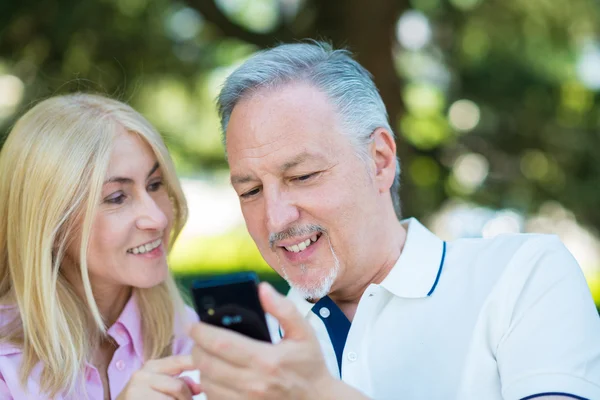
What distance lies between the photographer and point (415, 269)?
7.77 feet

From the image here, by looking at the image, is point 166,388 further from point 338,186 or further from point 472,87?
point 472,87

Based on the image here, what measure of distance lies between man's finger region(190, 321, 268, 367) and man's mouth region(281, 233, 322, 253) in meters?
0.73

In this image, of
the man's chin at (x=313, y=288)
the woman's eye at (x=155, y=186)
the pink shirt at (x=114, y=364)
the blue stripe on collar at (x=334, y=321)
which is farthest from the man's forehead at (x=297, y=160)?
the pink shirt at (x=114, y=364)

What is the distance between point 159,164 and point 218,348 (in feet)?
4.86

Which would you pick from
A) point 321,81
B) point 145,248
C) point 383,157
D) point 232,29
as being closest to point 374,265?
point 383,157

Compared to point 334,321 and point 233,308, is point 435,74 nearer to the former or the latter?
point 334,321

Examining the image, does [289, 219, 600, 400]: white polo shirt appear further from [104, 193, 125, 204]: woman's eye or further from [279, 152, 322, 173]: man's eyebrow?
[104, 193, 125, 204]: woman's eye

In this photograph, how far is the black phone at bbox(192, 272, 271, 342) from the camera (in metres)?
1.63

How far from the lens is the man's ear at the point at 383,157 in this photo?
2438 millimetres

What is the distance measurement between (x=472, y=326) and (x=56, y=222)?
152 cm

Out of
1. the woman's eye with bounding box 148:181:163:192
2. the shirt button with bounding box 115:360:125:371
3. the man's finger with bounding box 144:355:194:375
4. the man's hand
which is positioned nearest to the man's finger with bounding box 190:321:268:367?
the man's hand

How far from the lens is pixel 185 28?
22.6 feet

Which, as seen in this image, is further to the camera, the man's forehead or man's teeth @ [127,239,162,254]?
man's teeth @ [127,239,162,254]

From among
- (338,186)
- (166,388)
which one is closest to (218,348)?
(166,388)
